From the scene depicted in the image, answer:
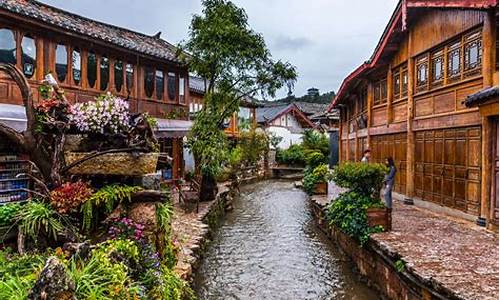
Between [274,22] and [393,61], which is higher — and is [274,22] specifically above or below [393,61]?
above

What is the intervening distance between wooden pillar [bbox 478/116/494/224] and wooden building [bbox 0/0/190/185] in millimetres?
8390

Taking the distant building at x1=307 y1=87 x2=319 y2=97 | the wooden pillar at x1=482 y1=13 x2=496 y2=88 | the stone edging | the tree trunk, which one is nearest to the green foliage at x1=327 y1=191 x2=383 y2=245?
the stone edging

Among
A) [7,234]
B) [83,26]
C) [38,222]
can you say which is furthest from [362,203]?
[83,26]

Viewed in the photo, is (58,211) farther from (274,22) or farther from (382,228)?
(274,22)

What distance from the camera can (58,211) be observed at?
5230mm

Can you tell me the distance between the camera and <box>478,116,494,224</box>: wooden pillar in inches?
339

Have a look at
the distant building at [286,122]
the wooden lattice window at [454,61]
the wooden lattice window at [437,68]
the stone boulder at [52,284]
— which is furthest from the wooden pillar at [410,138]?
the distant building at [286,122]

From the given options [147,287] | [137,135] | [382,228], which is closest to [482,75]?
[382,228]

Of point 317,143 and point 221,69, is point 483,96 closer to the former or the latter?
point 221,69

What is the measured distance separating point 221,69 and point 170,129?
3257 millimetres

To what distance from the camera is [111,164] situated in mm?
5836

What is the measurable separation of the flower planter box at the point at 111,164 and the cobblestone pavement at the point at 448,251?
4.39 meters

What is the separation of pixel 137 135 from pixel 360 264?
A: 18.1ft

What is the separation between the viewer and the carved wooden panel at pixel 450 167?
9305mm
